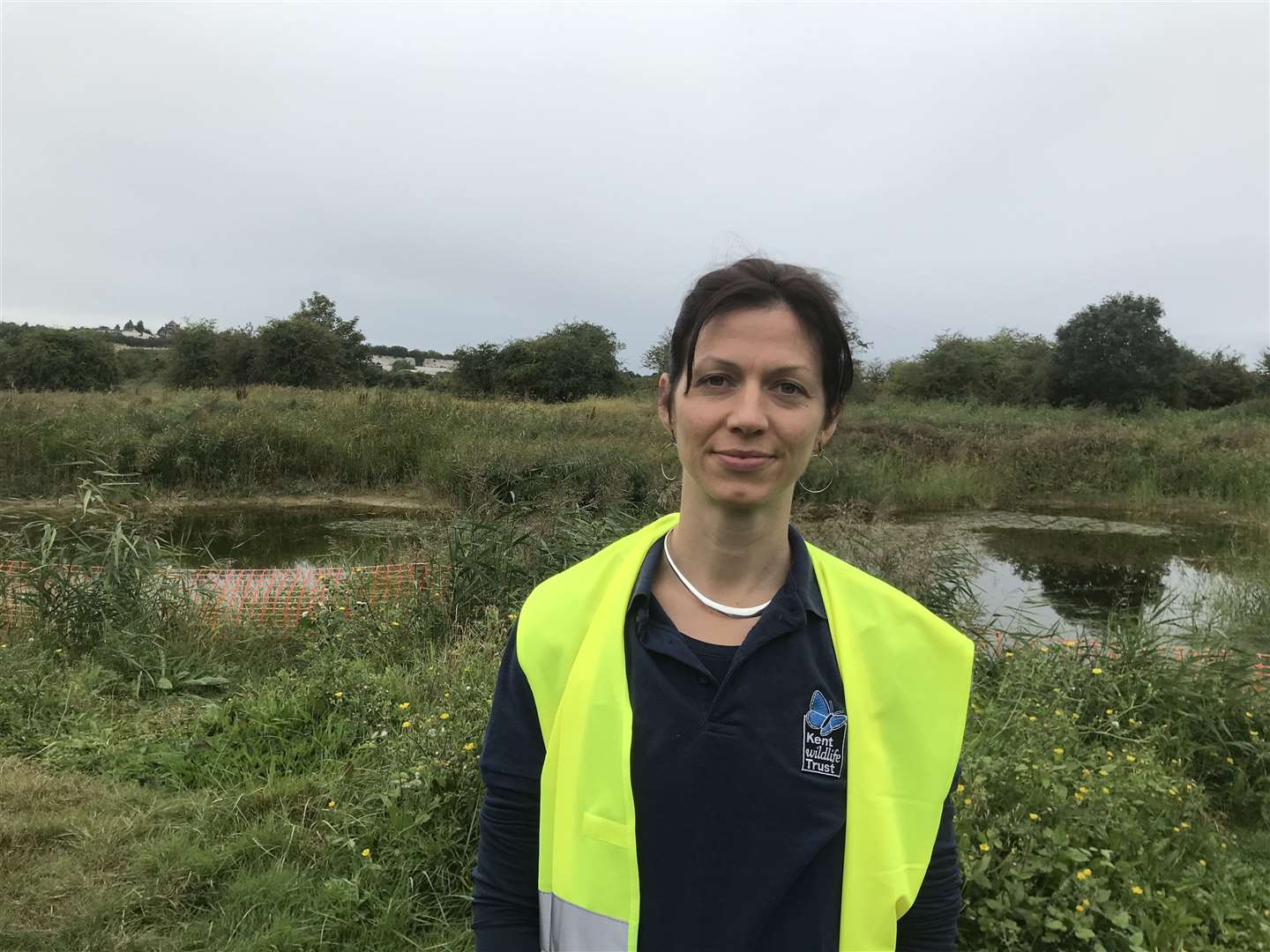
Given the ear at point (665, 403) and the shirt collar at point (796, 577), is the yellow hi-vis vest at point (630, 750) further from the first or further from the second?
the ear at point (665, 403)

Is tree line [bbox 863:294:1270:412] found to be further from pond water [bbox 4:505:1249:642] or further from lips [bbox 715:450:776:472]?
lips [bbox 715:450:776:472]

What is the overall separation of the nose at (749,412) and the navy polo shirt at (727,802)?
0.96ft

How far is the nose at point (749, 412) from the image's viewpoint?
1134 millimetres

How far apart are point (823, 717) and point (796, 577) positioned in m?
0.22

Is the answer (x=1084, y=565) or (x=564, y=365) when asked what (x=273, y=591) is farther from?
(x=564, y=365)

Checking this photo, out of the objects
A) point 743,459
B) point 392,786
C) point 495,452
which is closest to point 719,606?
point 743,459

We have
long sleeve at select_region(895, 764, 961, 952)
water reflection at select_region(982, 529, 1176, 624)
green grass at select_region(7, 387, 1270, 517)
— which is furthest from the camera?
green grass at select_region(7, 387, 1270, 517)

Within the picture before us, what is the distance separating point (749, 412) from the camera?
3.74 ft

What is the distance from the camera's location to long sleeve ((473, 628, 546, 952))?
3.75ft

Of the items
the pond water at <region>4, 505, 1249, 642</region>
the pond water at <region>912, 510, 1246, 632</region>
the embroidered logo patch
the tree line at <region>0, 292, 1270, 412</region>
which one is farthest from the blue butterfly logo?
the tree line at <region>0, 292, 1270, 412</region>

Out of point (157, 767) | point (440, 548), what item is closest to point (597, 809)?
point (157, 767)

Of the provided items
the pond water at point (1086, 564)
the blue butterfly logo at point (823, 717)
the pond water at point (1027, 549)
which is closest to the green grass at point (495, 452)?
the pond water at point (1027, 549)

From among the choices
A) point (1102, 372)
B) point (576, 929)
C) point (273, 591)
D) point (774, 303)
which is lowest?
point (273, 591)

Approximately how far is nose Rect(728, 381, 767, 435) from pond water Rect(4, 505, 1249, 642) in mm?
4544
